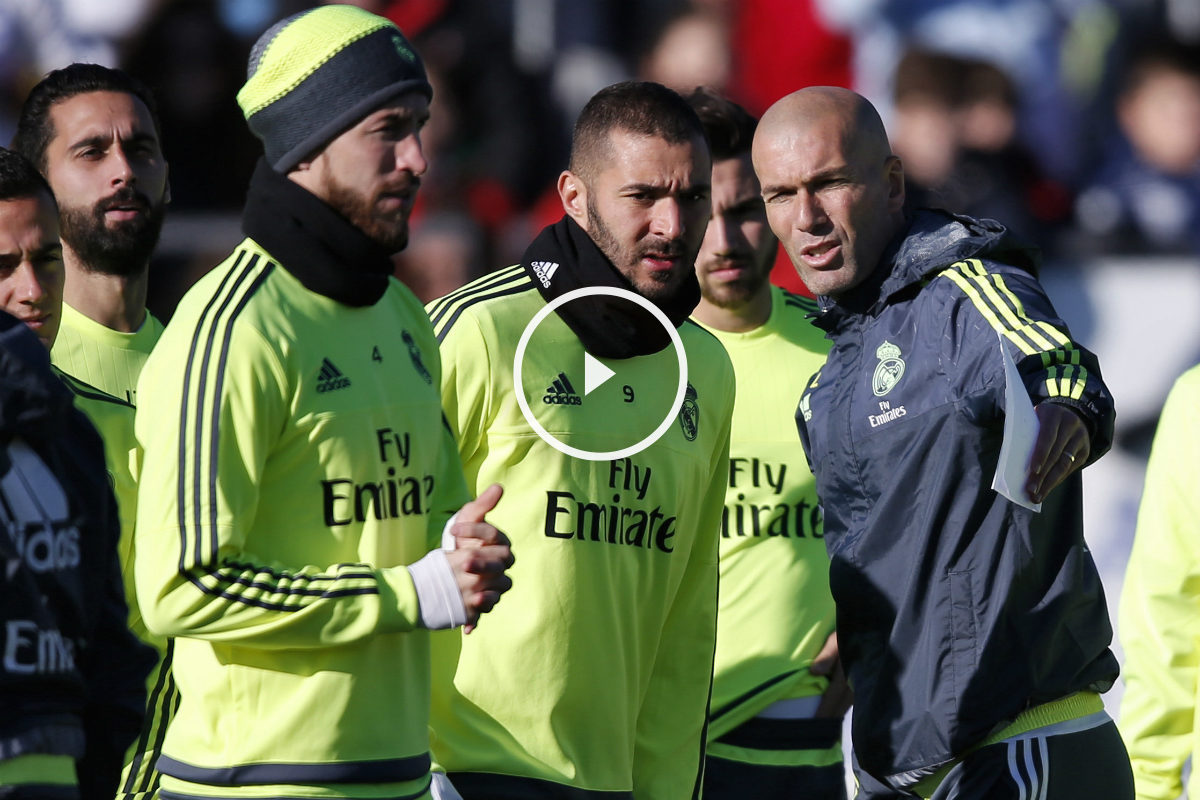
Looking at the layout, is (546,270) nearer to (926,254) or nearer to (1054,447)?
(926,254)

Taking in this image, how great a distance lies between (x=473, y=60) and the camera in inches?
365

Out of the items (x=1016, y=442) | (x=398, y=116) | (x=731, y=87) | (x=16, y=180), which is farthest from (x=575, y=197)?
(x=731, y=87)

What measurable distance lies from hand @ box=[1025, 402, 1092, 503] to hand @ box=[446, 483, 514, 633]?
1153mm

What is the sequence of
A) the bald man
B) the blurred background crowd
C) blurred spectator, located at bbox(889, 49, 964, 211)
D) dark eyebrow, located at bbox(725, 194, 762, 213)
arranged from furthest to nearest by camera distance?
1. blurred spectator, located at bbox(889, 49, 964, 211)
2. the blurred background crowd
3. dark eyebrow, located at bbox(725, 194, 762, 213)
4. the bald man

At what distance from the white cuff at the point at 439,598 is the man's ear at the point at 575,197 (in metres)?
1.50

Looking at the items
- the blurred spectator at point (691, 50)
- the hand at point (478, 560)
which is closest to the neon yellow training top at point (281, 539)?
the hand at point (478, 560)

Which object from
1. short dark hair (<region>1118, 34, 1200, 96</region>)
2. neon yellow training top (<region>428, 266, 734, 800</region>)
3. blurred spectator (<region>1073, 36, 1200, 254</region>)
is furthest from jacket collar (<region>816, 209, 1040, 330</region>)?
short dark hair (<region>1118, 34, 1200, 96</region>)

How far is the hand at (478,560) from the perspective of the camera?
3598 mm

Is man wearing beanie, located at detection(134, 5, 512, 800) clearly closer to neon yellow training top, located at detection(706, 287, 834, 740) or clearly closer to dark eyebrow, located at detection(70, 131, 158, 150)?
dark eyebrow, located at detection(70, 131, 158, 150)

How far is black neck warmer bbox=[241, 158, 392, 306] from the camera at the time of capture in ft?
12.4

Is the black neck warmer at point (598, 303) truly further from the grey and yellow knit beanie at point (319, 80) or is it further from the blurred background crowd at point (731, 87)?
the blurred background crowd at point (731, 87)

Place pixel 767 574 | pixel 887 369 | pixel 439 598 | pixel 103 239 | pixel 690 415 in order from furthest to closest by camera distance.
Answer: pixel 767 574
pixel 103 239
pixel 690 415
pixel 887 369
pixel 439 598
